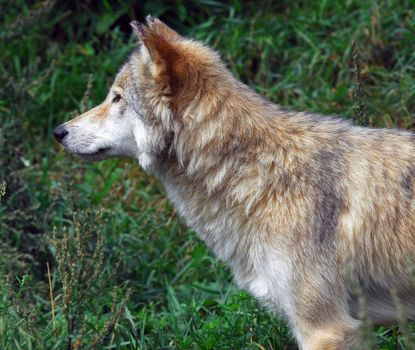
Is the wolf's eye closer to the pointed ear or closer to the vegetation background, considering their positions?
the pointed ear

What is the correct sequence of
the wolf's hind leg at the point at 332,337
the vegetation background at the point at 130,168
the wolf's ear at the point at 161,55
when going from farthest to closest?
1. the vegetation background at the point at 130,168
2. the wolf's ear at the point at 161,55
3. the wolf's hind leg at the point at 332,337

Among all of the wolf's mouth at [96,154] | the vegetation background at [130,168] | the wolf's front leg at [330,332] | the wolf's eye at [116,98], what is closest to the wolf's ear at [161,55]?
the wolf's eye at [116,98]

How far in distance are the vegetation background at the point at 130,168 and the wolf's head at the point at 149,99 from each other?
512mm

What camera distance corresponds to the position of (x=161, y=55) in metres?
4.23

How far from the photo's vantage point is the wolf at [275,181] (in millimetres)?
4047

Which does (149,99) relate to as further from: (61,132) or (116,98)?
(61,132)

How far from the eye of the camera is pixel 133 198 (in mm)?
7035

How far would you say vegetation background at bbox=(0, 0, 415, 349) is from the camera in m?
4.93

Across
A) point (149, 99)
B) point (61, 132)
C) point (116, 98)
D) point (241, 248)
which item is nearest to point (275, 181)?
point (241, 248)

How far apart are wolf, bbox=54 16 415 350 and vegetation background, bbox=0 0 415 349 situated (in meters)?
0.63

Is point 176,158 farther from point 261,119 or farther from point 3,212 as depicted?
point 3,212

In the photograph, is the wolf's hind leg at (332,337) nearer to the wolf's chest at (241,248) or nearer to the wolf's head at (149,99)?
the wolf's chest at (241,248)

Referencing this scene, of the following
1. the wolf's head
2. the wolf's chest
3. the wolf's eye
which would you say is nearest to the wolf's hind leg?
the wolf's chest

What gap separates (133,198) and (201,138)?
2.82 metres
